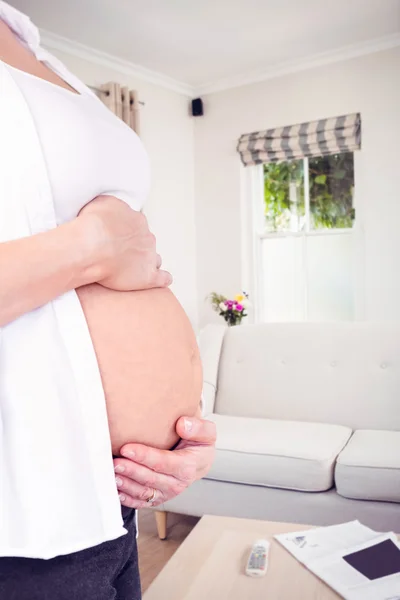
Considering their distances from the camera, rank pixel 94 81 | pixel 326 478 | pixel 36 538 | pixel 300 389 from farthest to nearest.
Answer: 1. pixel 94 81
2. pixel 300 389
3. pixel 326 478
4. pixel 36 538

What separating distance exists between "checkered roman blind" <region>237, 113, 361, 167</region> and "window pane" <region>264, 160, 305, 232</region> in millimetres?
152

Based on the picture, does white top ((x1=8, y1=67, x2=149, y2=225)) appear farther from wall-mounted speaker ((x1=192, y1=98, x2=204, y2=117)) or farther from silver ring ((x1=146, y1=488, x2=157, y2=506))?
wall-mounted speaker ((x1=192, y1=98, x2=204, y2=117))

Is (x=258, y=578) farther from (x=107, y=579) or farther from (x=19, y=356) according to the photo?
(x=19, y=356)

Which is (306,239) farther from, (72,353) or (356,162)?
(72,353)

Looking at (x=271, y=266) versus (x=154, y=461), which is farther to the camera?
(x=271, y=266)

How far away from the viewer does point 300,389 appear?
9.39 feet

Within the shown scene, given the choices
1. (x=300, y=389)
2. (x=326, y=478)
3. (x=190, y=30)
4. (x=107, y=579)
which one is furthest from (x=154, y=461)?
(x=190, y=30)

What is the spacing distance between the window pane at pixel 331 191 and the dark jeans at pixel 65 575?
4.33 meters

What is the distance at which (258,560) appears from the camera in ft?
4.83

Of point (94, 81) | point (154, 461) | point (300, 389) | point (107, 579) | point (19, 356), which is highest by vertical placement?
point (94, 81)

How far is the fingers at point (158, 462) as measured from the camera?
63cm

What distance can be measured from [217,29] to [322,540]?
347 cm

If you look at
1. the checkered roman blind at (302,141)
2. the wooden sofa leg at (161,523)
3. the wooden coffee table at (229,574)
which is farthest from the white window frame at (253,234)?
the wooden coffee table at (229,574)

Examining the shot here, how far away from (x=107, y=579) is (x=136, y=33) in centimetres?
403
